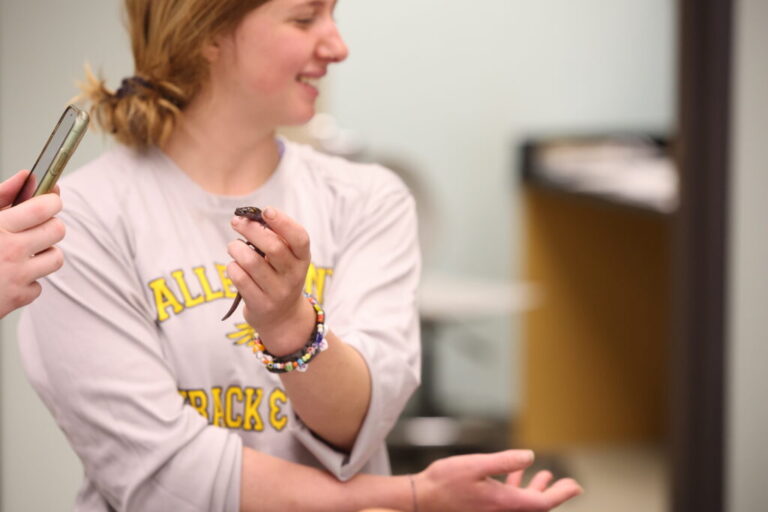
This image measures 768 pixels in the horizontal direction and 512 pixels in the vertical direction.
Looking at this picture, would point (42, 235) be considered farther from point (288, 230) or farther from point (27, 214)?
point (288, 230)

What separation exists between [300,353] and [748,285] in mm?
1347

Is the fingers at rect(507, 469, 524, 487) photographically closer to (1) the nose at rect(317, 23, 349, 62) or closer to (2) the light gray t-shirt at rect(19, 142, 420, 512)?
(2) the light gray t-shirt at rect(19, 142, 420, 512)

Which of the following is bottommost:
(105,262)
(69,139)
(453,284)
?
(453,284)

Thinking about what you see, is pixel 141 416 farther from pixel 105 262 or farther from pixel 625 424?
pixel 625 424

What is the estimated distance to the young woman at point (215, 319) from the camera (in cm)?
98

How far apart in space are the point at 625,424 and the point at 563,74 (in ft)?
3.81

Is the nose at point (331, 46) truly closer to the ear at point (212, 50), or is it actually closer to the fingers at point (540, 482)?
the ear at point (212, 50)

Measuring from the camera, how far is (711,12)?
1960 mm

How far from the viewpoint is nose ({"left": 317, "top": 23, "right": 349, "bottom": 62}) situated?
3.42 feet

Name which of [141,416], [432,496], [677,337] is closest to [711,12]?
[677,337]

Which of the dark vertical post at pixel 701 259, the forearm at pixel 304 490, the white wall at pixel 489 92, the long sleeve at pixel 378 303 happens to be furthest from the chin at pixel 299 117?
the white wall at pixel 489 92

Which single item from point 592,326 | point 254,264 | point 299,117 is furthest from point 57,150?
point 592,326

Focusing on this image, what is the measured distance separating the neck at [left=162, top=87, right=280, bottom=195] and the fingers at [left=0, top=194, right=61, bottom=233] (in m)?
0.27

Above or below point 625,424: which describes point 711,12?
above
